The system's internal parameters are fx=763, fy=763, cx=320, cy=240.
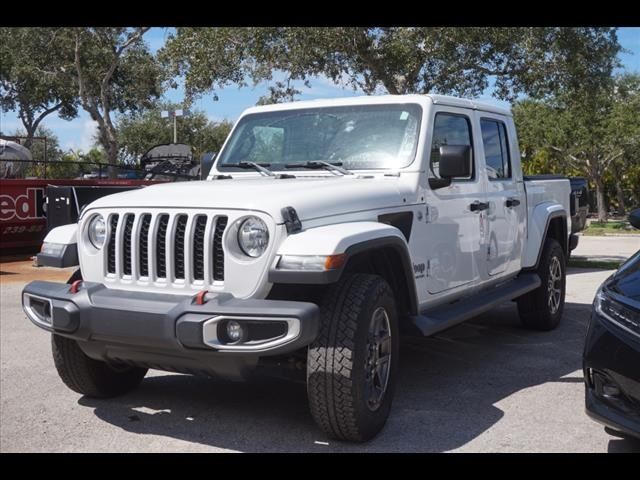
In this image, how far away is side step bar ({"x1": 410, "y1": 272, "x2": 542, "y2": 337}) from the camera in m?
4.72

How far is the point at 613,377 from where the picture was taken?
3570 mm

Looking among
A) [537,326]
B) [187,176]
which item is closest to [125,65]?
[187,176]

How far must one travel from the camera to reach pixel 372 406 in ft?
13.5

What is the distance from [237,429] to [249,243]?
3.80 ft

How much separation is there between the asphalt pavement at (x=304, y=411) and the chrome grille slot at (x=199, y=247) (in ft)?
3.10

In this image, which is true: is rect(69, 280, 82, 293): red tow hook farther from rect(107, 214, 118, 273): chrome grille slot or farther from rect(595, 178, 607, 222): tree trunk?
rect(595, 178, 607, 222): tree trunk

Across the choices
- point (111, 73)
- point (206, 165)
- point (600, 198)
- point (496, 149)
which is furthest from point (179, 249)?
point (600, 198)

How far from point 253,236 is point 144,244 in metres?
0.67

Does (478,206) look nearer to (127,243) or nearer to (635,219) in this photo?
(635,219)

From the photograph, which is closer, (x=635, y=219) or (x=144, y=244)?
(x=144, y=244)

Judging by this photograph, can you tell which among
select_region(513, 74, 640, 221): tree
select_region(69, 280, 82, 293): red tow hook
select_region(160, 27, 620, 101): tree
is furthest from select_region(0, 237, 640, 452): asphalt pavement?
select_region(513, 74, 640, 221): tree

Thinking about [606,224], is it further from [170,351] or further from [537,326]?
[170,351]

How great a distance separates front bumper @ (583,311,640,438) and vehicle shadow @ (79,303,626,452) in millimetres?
794

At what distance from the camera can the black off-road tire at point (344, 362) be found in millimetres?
3836
